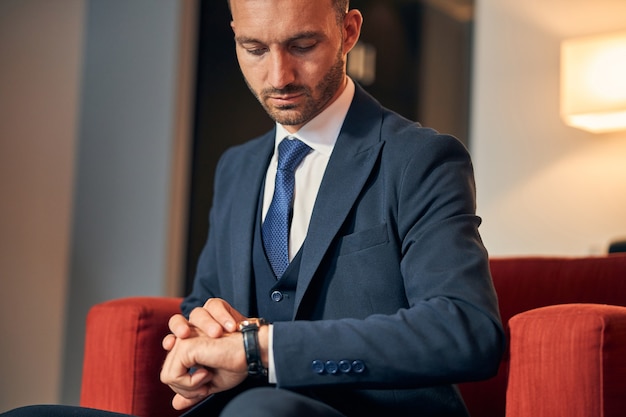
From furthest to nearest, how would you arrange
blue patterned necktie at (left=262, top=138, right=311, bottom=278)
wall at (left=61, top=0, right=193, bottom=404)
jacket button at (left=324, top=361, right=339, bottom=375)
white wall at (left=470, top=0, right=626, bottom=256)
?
wall at (left=61, top=0, right=193, bottom=404) → white wall at (left=470, top=0, right=626, bottom=256) → blue patterned necktie at (left=262, top=138, right=311, bottom=278) → jacket button at (left=324, top=361, right=339, bottom=375)

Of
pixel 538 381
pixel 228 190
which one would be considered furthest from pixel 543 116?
pixel 538 381

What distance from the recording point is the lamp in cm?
241

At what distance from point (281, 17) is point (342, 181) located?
0.28 meters

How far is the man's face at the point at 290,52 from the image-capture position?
1378 millimetres

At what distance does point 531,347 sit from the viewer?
1.22m

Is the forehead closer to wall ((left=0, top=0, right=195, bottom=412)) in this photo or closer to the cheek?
the cheek

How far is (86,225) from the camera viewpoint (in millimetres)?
3422

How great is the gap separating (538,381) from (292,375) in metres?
0.34

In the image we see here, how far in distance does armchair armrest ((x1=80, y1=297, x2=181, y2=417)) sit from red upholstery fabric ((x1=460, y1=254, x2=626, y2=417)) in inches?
25.7

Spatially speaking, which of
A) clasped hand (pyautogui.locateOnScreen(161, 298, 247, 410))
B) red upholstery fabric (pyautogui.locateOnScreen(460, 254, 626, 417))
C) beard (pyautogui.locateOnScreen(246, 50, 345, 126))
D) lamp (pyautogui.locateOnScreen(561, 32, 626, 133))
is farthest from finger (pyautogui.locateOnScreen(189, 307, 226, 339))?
lamp (pyautogui.locateOnScreen(561, 32, 626, 133))

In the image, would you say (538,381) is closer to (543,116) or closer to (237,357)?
(237,357)

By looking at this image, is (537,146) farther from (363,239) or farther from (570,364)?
(570,364)

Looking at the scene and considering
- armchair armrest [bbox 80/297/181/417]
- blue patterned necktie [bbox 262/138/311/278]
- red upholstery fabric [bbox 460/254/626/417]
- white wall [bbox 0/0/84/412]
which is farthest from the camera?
white wall [bbox 0/0/84/412]

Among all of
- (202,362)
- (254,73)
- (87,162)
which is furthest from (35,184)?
(202,362)
